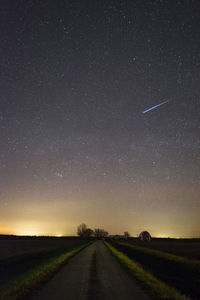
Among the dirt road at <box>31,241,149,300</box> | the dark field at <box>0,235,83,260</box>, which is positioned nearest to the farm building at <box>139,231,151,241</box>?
the dark field at <box>0,235,83,260</box>

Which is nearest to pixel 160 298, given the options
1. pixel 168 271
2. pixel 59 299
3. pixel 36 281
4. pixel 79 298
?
pixel 79 298

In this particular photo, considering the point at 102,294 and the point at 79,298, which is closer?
the point at 79,298

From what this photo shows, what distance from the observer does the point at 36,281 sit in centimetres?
1334

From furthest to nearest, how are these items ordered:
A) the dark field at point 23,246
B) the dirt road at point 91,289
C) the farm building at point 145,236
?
the farm building at point 145,236 → the dark field at point 23,246 → the dirt road at point 91,289

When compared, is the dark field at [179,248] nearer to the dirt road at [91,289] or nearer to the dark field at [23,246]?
the dirt road at [91,289]

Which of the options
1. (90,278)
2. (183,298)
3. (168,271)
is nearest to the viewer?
(183,298)

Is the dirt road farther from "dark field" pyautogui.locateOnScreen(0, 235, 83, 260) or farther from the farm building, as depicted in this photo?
the farm building

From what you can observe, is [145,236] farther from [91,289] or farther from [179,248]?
[91,289]

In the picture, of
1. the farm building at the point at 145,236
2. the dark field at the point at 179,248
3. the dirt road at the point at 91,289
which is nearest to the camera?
the dirt road at the point at 91,289

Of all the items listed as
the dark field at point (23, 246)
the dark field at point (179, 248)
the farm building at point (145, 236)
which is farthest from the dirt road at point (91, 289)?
the farm building at point (145, 236)

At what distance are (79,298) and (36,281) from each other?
4.46 m

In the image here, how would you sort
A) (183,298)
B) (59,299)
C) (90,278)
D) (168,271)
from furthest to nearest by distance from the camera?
(168,271), (90,278), (183,298), (59,299)

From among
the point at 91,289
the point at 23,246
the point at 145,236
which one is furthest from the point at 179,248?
the point at 145,236

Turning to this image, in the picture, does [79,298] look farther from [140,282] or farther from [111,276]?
[111,276]
